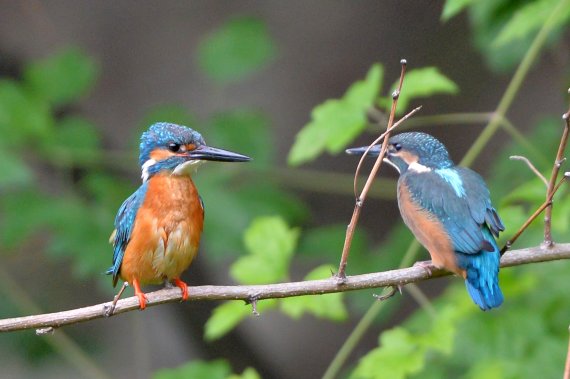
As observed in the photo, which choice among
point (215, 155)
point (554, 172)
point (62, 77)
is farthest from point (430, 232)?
point (62, 77)

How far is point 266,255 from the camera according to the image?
12.0 ft

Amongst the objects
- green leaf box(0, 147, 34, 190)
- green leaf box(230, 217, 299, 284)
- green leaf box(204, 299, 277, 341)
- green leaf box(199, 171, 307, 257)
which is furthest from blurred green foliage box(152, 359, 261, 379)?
green leaf box(0, 147, 34, 190)

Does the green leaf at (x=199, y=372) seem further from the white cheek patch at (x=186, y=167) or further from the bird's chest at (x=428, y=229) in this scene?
the bird's chest at (x=428, y=229)

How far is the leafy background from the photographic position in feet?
12.2

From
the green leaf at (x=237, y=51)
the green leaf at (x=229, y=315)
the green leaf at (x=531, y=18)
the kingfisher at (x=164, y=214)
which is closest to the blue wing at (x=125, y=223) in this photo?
the kingfisher at (x=164, y=214)

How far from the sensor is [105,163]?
4.82 m

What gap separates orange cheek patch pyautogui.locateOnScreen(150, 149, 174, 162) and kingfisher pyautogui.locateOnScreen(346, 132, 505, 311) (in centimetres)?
64

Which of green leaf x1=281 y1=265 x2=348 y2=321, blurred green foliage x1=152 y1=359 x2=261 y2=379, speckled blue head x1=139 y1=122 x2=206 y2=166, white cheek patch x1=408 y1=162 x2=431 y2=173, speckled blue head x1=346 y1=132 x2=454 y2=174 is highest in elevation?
speckled blue head x1=139 y1=122 x2=206 y2=166

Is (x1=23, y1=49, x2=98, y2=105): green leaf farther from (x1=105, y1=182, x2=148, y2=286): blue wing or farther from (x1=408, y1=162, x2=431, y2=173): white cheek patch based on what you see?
(x1=408, y1=162, x2=431, y2=173): white cheek patch

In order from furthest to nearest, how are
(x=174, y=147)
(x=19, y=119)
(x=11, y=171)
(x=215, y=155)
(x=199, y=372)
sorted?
(x=19, y=119) < (x=199, y=372) < (x=11, y=171) < (x=174, y=147) < (x=215, y=155)

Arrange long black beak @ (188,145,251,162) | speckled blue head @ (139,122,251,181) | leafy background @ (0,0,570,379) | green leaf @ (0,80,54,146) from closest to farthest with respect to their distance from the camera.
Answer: long black beak @ (188,145,251,162) → speckled blue head @ (139,122,251,181) → leafy background @ (0,0,570,379) → green leaf @ (0,80,54,146)

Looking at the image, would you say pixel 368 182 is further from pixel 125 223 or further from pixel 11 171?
pixel 11 171

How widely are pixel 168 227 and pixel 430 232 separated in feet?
2.77

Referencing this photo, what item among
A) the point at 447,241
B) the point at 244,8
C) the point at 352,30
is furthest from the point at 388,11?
the point at 447,241
